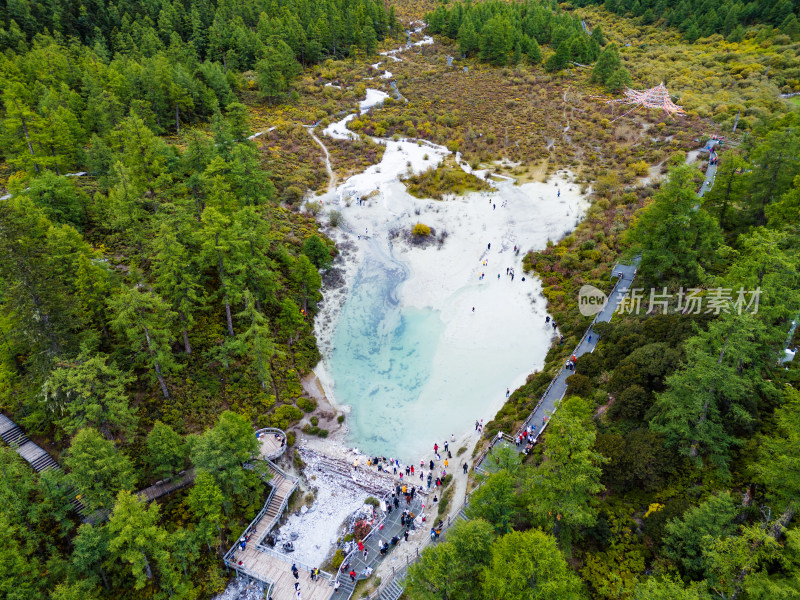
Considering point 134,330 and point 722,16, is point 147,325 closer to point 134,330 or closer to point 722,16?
point 134,330

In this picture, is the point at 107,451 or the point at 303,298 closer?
the point at 107,451

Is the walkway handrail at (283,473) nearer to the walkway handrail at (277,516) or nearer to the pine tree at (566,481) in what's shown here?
the walkway handrail at (277,516)

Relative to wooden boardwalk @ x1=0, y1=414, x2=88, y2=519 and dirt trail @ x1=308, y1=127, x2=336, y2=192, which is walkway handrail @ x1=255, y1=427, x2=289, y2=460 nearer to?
wooden boardwalk @ x1=0, y1=414, x2=88, y2=519

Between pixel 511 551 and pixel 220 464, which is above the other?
pixel 511 551

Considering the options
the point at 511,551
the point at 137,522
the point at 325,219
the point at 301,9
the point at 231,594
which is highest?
the point at 301,9

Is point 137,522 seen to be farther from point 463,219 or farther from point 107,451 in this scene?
point 463,219

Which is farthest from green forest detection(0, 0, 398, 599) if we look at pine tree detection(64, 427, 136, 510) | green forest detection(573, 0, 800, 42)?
green forest detection(573, 0, 800, 42)

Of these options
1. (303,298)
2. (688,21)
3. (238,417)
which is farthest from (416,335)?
(688,21)

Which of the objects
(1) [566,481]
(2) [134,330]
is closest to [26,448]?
(2) [134,330]

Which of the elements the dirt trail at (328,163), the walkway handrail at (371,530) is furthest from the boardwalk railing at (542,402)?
the dirt trail at (328,163)
